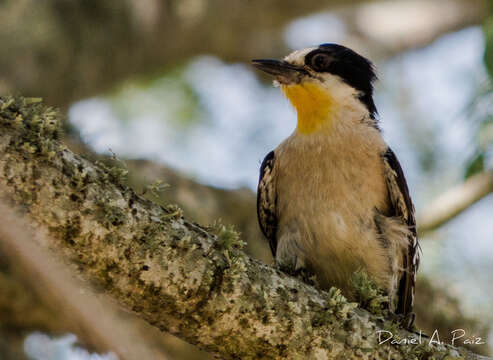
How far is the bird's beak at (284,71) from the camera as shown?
5426mm

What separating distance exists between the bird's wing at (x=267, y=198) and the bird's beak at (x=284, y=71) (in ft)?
2.25

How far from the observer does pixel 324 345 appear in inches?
135

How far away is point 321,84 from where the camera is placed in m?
5.49

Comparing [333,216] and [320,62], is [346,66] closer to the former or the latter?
[320,62]

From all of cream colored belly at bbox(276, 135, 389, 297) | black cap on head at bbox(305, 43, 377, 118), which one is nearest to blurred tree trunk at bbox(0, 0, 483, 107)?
black cap on head at bbox(305, 43, 377, 118)

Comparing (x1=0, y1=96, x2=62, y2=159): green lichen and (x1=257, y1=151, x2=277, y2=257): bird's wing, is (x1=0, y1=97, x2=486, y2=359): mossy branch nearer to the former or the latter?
(x1=0, y1=96, x2=62, y2=159): green lichen

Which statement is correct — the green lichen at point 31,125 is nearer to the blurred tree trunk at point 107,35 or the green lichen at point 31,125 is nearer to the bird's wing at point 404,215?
the bird's wing at point 404,215

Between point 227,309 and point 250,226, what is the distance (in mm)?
3828

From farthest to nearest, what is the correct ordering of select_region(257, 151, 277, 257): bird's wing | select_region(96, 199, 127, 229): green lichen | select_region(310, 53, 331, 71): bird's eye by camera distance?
select_region(310, 53, 331, 71): bird's eye, select_region(257, 151, 277, 257): bird's wing, select_region(96, 199, 127, 229): green lichen

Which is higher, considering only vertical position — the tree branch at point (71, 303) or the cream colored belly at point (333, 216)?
the cream colored belly at point (333, 216)

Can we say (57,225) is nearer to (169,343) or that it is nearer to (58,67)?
(169,343)

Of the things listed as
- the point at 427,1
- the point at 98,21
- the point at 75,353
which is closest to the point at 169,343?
the point at 75,353

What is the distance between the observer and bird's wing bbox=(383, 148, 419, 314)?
16.3 ft

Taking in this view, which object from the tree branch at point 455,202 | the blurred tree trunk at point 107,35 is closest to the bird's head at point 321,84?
the tree branch at point 455,202
